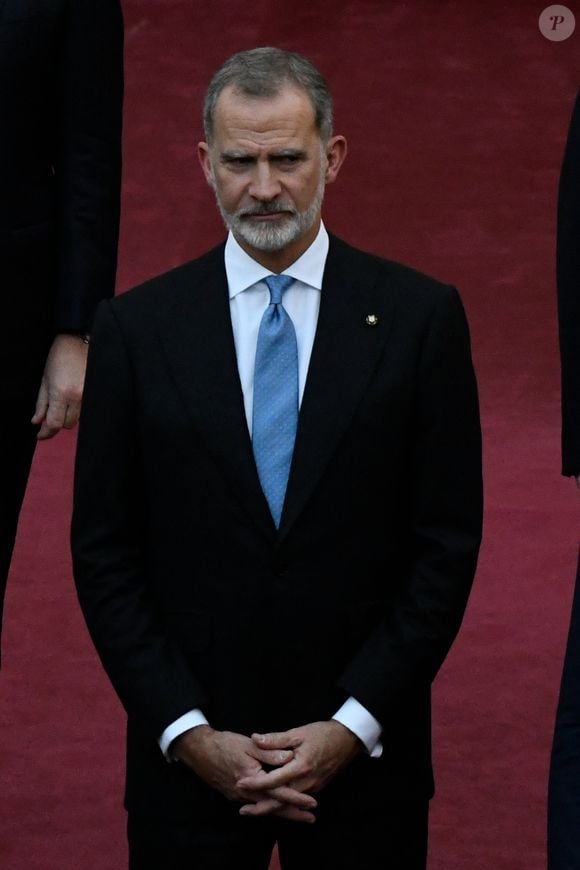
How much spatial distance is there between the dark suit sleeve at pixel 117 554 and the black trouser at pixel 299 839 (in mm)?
130

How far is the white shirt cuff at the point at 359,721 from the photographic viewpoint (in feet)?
7.38

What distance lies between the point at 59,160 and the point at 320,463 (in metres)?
0.58

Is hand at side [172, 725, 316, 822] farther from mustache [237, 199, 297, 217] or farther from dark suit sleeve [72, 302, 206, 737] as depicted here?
mustache [237, 199, 297, 217]

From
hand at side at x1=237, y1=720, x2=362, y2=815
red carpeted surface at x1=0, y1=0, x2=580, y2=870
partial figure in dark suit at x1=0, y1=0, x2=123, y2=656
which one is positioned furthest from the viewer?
red carpeted surface at x1=0, y1=0, x2=580, y2=870

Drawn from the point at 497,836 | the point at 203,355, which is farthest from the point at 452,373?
the point at 497,836

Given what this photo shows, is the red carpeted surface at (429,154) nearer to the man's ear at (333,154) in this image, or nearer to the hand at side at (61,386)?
the hand at side at (61,386)

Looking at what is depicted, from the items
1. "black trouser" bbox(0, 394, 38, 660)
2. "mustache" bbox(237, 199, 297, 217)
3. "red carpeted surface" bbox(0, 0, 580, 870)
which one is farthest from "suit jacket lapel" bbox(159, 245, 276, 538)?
"red carpeted surface" bbox(0, 0, 580, 870)

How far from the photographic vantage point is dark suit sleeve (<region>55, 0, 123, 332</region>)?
8.29 ft

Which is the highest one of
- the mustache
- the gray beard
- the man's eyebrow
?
the man's eyebrow

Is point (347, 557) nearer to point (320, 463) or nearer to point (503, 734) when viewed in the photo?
point (320, 463)

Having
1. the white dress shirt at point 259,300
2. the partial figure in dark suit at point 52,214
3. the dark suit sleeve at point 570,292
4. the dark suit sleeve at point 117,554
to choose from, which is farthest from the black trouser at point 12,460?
the dark suit sleeve at point 570,292

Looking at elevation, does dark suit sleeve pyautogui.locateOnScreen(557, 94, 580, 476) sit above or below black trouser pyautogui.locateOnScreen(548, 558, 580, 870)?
above

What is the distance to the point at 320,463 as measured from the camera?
2.25 m

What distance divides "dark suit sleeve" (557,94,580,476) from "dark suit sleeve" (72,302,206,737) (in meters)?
0.52
